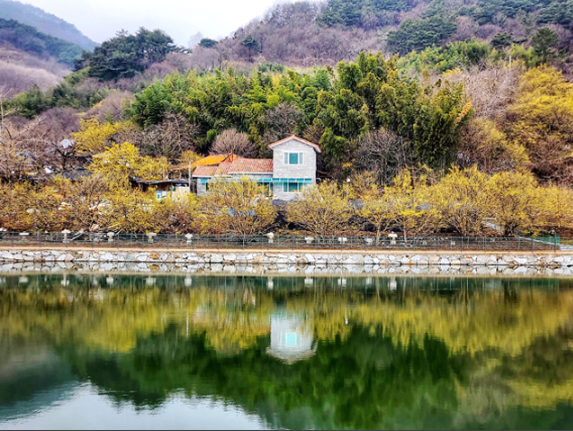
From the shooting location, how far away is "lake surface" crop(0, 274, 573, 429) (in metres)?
10.8

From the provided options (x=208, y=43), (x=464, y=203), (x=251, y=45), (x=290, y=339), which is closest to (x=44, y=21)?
(x=208, y=43)

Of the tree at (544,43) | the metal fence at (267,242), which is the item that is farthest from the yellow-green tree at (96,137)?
the tree at (544,43)

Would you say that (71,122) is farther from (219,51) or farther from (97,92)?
(219,51)

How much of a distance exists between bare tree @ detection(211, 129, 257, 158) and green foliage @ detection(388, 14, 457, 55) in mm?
33569

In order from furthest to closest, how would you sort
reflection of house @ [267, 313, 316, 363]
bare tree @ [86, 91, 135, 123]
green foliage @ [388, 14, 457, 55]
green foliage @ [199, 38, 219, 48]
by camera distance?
green foliage @ [199, 38, 219, 48], green foliage @ [388, 14, 457, 55], bare tree @ [86, 91, 135, 123], reflection of house @ [267, 313, 316, 363]

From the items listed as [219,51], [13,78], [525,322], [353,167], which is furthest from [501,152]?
[13,78]

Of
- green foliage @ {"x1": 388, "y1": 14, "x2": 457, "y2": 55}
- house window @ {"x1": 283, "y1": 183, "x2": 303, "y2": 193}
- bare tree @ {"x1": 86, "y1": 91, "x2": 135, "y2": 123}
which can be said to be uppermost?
green foliage @ {"x1": 388, "y1": 14, "x2": 457, "y2": 55}

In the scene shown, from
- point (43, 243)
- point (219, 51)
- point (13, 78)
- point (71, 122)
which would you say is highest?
point (219, 51)

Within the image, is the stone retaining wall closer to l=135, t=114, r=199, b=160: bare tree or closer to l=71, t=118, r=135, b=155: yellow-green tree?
l=135, t=114, r=199, b=160: bare tree

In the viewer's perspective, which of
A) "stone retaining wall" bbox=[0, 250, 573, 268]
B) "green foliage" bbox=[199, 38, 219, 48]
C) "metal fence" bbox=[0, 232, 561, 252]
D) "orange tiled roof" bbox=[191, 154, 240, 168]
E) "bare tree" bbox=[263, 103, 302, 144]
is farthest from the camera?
"green foliage" bbox=[199, 38, 219, 48]

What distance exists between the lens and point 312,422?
10.6m

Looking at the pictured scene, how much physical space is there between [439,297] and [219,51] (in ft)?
225

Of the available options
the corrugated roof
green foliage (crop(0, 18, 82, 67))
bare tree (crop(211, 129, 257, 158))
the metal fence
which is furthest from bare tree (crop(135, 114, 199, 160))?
green foliage (crop(0, 18, 82, 67))

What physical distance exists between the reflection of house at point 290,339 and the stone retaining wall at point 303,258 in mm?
9683
